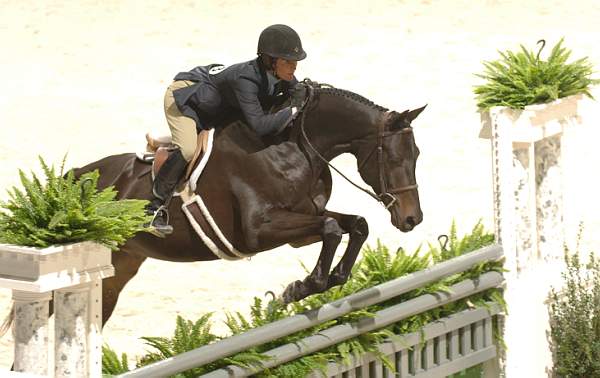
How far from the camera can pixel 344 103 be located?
23.6ft

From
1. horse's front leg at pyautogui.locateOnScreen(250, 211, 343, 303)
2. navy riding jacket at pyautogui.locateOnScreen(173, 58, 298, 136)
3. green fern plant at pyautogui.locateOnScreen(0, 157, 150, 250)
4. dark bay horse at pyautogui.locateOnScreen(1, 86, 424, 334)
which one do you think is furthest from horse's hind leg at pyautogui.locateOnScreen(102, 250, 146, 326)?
green fern plant at pyautogui.locateOnScreen(0, 157, 150, 250)

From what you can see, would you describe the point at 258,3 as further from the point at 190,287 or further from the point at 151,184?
the point at 151,184

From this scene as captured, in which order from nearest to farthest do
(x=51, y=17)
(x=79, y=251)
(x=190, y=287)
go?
(x=79, y=251) → (x=190, y=287) → (x=51, y=17)

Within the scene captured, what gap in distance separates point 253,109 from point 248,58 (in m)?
9.62

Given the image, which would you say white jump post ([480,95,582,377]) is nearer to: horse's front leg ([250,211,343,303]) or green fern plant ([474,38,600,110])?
green fern plant ([474,38,600,110])

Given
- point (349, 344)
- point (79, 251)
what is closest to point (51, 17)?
point (349, 344)

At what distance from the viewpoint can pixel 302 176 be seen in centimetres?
712

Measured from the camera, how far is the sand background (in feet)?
36.6

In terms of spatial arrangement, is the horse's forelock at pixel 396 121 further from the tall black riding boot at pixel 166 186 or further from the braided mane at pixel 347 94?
the tall black riding boot at pixel 166 186

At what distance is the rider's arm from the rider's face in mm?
128

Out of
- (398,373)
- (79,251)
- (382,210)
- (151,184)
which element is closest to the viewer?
(79,251)

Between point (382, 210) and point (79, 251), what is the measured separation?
757 cm

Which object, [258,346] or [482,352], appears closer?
[258,346]

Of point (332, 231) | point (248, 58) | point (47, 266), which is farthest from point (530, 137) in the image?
point (248, 58)
